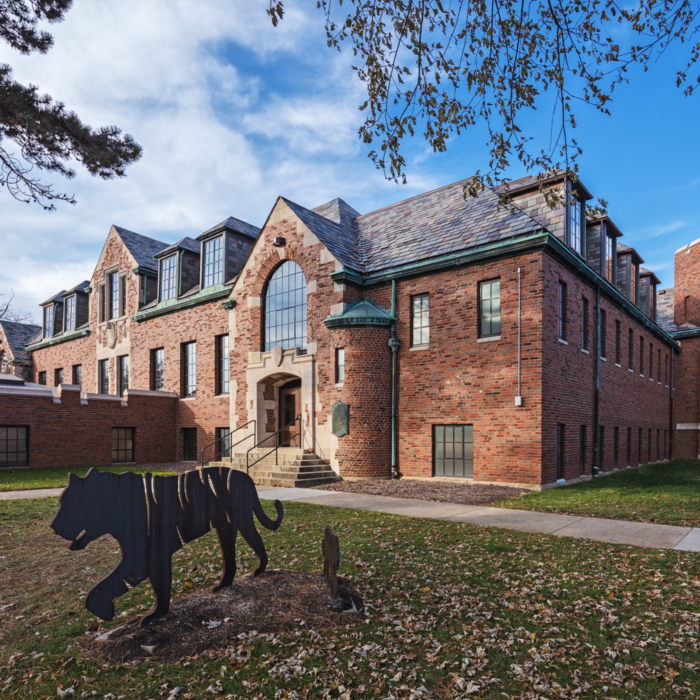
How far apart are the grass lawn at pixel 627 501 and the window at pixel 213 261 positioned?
15.3 m

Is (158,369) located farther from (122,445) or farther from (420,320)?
(420,320)

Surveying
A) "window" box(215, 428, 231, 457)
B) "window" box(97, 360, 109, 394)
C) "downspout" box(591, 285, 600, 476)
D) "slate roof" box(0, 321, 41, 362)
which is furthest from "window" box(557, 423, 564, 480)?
"slate roof" box(0, 321, 41, 362)

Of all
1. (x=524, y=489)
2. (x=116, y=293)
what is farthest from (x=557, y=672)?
(x=116, y=293)

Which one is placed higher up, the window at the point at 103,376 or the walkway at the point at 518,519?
the window at the point at 103,376

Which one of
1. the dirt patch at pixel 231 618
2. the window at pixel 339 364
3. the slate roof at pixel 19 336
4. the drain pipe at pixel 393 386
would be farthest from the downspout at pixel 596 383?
the slate roof at pixel 19 336

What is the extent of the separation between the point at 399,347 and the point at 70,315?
22.8 m

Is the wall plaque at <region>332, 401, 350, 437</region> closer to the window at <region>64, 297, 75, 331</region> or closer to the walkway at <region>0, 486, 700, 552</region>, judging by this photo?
the walkway at <region>0, 486, 700, 552</region>

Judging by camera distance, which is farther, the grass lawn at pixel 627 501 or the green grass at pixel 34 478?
the green grass at pixel 34 478

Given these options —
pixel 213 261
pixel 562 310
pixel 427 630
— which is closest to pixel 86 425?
pixel 213 261

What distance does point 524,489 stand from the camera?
1335 centimetres

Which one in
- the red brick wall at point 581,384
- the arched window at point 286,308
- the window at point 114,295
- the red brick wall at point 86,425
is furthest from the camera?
the window at point 114,295

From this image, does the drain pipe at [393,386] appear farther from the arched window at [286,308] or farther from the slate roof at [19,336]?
the slate roof at [19,336]

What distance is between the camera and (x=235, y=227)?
890 inches

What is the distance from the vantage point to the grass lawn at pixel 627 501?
9.61 meters
